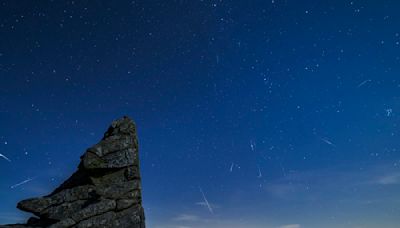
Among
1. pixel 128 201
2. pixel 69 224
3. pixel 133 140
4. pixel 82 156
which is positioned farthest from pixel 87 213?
pixel 133 140

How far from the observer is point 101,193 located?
21.6m

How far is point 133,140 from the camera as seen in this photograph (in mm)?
24047

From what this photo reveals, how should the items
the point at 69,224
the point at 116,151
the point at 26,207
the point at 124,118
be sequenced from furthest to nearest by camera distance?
the point at 124,118 < the point at 116,151 < the point at 26,207 < the point at 69,224

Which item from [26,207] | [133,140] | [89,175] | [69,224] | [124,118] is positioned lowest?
[69,224]

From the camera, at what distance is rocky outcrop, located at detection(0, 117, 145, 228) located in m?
20.8

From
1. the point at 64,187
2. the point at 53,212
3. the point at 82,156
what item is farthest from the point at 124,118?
the point at 53,212

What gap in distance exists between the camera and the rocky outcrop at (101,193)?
68.3 ft

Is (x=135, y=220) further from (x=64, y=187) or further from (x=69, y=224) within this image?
(x=64, y=187)

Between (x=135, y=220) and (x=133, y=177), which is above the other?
(x=133, y=177)

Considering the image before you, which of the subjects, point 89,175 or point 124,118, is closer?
point 89,175

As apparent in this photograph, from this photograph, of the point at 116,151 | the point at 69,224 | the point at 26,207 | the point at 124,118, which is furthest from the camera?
the point at 124,118

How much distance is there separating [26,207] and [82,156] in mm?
4164

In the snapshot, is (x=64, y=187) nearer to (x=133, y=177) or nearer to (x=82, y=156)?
(x=82, y=156)

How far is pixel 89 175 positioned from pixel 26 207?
152 inches
